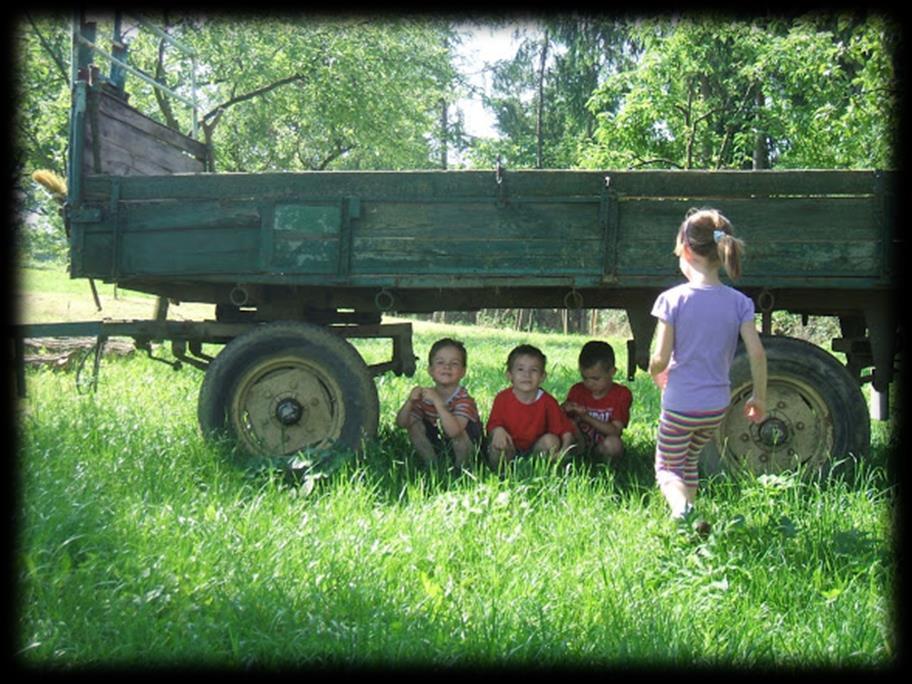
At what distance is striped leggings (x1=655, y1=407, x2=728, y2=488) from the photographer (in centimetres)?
407

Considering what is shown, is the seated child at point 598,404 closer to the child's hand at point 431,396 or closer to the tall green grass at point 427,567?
the tall green grass at point 427,567

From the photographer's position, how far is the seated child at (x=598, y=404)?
5.48 meters

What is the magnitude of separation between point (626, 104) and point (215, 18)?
8.58m

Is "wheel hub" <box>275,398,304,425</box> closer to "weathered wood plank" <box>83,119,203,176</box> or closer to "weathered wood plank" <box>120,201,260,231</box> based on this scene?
"weathered wood plank" <box>120,201,260,231</box>

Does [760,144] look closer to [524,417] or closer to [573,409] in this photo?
[573,409]

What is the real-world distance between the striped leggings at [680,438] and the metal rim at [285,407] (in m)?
2.03

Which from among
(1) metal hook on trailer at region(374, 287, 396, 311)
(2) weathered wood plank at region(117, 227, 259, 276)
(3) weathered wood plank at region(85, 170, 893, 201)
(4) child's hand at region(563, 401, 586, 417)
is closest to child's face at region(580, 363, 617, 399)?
(4) child's hand at region(563, 401, 586, 417)

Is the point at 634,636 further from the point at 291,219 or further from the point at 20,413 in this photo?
the point at 20,413

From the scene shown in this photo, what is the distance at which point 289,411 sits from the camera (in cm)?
535

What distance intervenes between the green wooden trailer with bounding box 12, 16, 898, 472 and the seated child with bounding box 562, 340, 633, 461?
22 cm

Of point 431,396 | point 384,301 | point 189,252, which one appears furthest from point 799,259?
point 189,252

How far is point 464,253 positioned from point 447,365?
71 centimetres

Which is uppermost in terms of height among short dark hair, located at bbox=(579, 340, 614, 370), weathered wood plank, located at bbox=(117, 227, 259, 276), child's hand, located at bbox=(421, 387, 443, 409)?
weathered wood plank, located at bbox=(117, 227, 259, 276)

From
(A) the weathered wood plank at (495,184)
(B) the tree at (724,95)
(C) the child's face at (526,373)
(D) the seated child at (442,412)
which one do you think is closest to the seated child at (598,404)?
(C) the child's face at (526,373)
